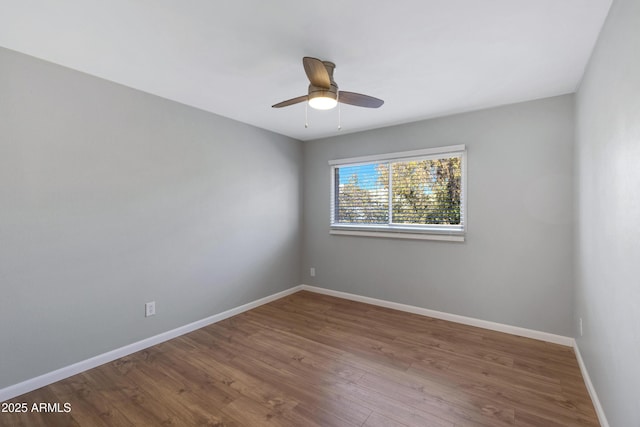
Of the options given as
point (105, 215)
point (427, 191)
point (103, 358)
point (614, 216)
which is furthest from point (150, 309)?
point (614, 216)

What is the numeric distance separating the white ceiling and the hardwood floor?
233 cm

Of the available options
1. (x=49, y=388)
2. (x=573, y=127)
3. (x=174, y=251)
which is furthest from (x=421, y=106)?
(x=49, y=388)

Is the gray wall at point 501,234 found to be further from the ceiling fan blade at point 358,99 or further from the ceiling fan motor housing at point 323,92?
the ceiling fan motor housing at point 323,92

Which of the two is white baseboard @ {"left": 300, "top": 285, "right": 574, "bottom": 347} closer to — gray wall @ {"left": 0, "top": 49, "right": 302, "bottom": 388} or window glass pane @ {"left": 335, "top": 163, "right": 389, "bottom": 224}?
window glass pane @ {"left": 335, "top": 163, "right": 389, "bottom": 224}

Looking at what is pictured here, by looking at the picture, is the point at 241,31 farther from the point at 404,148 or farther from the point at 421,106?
the point at 404,148

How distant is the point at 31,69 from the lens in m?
2.01

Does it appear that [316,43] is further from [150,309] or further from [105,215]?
[150,309]

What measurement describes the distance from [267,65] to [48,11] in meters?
1.22

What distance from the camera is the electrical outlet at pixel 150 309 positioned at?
2.65m

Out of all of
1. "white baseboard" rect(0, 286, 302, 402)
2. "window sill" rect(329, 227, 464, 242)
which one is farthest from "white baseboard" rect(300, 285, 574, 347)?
"white baseboard" rect(0, 286, 302, 402)

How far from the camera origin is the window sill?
3.20 meters

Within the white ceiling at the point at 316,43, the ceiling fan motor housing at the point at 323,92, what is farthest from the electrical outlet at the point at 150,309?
the ceiling fan motor housing at the point at 323,92

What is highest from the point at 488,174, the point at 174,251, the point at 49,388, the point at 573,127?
the point at 573,127

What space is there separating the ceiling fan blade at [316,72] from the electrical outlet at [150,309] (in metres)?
2.42
